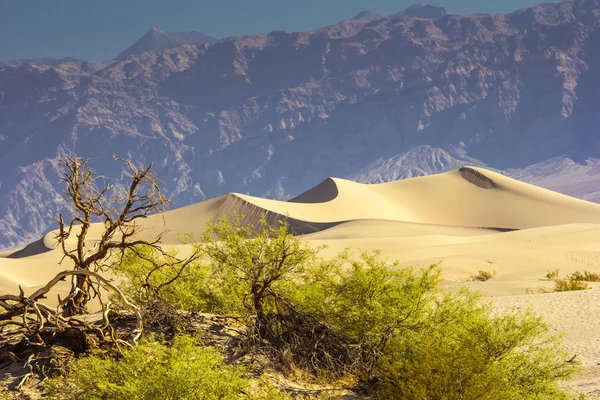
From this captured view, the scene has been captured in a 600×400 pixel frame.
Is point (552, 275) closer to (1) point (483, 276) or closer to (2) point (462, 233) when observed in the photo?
(1) point (483, 276)

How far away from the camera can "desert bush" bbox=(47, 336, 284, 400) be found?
26.6 feet

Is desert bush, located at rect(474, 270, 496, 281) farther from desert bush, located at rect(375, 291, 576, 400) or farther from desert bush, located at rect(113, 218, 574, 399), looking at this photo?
desert bush, located at rect(375, 291, 576, 400)

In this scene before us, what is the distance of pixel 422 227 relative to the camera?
6391 centimetres

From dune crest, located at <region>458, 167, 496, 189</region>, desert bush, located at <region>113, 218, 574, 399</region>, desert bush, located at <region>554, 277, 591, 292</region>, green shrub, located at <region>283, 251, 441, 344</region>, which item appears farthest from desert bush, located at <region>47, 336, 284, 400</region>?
dune crest, located at <region>458, 167, 496, 189</region>

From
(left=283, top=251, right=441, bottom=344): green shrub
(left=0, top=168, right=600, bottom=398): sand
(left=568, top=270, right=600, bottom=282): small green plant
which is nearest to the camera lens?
(left=283, top=251, right=441, bottom=344): green shrub

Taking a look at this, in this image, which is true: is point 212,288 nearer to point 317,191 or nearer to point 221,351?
point 221,351

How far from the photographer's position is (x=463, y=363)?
919cm

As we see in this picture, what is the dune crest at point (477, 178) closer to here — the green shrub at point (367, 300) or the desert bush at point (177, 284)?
the desert bush at point (177, 284)

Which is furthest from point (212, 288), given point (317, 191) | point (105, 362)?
point (317, 191)

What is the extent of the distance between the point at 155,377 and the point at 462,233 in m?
58.9

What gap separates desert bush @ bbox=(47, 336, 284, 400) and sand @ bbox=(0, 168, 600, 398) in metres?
3.13

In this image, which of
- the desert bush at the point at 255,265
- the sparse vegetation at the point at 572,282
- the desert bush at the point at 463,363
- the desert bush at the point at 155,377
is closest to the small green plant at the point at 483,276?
the sparse vegetation at the point at 572,282

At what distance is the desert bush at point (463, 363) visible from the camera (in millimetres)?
9055

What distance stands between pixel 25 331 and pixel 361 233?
4731 centimetres
